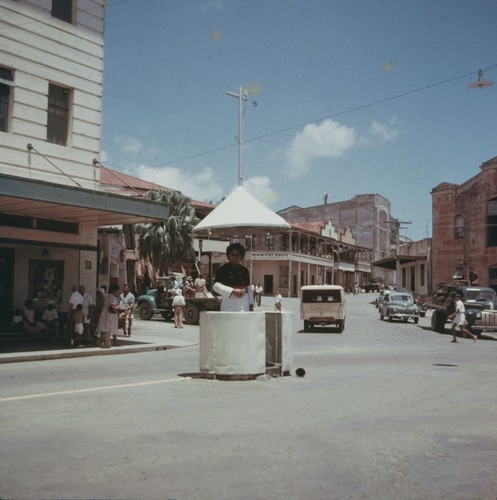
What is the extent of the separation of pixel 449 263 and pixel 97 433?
43.4 m

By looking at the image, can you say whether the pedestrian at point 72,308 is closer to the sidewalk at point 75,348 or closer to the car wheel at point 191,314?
the sidewalk at point 75,348

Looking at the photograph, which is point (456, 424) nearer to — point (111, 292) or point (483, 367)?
point (483, 367)

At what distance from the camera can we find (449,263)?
45625 millimetres

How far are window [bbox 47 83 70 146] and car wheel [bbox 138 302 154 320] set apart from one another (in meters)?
12.9

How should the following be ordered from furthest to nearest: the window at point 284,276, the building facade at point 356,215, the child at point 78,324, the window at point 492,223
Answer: the building facade at point 356,215 → the window at point 284,276 → the window at point 492,223 → the child at point 78,324

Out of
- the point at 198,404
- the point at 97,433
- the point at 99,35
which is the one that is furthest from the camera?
the point at 99,35

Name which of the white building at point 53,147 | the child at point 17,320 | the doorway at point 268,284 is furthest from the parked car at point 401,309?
the doorway at point 268,284

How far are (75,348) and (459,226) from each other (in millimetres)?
36659

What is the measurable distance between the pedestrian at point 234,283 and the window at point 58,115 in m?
10.3

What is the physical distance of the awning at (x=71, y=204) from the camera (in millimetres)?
13492

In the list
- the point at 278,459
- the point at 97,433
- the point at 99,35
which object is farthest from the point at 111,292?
the point at 278,459

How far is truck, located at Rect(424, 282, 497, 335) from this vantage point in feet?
73.3

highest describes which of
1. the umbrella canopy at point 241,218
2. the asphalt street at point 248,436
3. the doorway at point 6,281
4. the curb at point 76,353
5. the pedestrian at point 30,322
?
the umbrella canopy at point 241,218

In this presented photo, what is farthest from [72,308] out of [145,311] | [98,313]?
[145,311]
